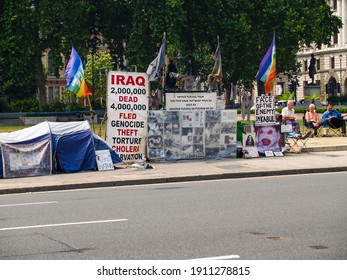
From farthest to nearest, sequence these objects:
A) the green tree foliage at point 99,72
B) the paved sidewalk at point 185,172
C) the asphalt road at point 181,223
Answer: the green tree foliage at point 99,72 → the paved sidewalk at point 185,172 → the asphalt road at point 181,223

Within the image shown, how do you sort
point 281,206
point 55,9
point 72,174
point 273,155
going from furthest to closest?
1. point 55,9
2. point 273,155
3. point 72,174
4. point 281,206

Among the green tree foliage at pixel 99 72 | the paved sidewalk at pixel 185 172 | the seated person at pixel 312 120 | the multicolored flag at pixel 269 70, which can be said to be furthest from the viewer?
the green tree foliage at pixel 99 72

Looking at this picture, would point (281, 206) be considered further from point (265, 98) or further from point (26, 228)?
point (265, 98)

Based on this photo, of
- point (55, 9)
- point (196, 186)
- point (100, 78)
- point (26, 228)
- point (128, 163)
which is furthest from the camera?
point (100, 78)

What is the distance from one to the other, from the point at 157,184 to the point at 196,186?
4.67 ft

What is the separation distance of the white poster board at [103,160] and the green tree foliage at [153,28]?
3843cm

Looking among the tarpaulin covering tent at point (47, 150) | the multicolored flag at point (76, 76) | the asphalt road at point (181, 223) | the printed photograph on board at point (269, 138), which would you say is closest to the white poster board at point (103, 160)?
the tarpaulin covering tent at point (47, 150)

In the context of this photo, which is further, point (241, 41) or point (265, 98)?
point (241, 41)

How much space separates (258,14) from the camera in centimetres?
6719

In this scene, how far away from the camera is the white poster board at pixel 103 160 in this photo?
23.1 metres

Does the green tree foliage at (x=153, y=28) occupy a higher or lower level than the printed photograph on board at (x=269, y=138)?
higher

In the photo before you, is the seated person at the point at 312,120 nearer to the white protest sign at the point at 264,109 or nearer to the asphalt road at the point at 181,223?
the white protest sign at the point at 264,109

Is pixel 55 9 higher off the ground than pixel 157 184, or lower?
higher

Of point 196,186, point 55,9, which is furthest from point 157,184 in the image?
point 55,9
